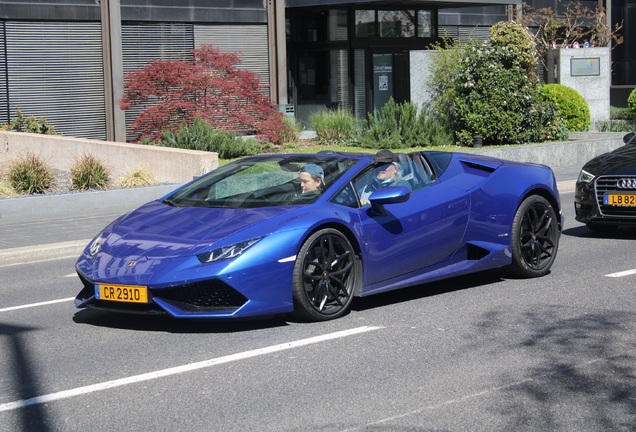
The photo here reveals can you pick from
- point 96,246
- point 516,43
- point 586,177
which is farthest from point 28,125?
point 96,246

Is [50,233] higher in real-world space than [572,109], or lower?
lower

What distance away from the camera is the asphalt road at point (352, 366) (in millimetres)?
4605

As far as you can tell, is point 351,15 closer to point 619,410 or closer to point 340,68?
point 340,68

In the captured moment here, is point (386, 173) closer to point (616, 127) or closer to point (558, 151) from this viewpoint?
point (558, 151)

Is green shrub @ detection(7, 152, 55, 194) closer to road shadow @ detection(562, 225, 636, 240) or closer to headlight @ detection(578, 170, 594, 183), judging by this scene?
road shadow @ detection(562, 225, 636, 240)

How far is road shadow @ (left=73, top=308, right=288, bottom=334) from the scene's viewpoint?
655 cm

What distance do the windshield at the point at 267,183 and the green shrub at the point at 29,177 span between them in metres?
7.90

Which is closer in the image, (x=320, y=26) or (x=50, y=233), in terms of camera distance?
(x=50, y=233)

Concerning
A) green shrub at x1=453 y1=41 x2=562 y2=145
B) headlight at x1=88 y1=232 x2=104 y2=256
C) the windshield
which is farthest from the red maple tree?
headlight at x1=88 y1=232 x2=104 y2=256

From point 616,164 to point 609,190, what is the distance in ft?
1.24

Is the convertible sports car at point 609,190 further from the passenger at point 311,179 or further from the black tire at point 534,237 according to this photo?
the passenger at point 311,179

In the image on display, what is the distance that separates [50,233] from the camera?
11914mm

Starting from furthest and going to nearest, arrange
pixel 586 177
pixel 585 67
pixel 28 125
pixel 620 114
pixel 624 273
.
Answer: pixel 620 114, pixel 585 67, pixel 28 125, pixel 586 177, pixel 624 273

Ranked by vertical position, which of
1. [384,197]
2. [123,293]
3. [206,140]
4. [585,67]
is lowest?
[123,293]
